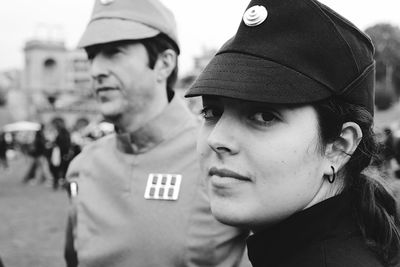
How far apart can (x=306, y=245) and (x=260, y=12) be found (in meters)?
0.62

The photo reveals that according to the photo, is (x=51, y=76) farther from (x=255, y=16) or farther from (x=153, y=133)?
(x=255, y=16)

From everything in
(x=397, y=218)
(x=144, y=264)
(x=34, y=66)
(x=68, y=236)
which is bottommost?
(x=34, y=66)

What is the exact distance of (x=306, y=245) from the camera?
4.09 feet

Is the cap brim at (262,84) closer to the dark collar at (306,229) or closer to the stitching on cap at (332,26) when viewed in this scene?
the stitching on cap at (332,26)

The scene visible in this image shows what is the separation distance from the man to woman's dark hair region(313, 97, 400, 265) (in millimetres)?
625

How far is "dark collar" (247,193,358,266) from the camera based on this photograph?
1.25 meters

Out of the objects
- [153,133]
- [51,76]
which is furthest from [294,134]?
[51,76]

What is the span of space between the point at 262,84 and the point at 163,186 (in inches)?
38.2

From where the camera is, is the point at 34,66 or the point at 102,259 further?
the point at 34,66

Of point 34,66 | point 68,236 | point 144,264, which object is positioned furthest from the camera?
point 34,66

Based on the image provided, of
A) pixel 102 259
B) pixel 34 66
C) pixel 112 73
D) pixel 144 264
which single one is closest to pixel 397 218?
pixel 144 264

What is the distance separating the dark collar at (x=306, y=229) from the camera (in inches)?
49.0

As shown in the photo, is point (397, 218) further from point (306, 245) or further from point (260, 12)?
point (260, 12)

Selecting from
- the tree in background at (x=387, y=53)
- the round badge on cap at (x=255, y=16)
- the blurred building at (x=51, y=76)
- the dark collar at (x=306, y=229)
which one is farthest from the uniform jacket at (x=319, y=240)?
the blurred building at (x=51, y=76)
